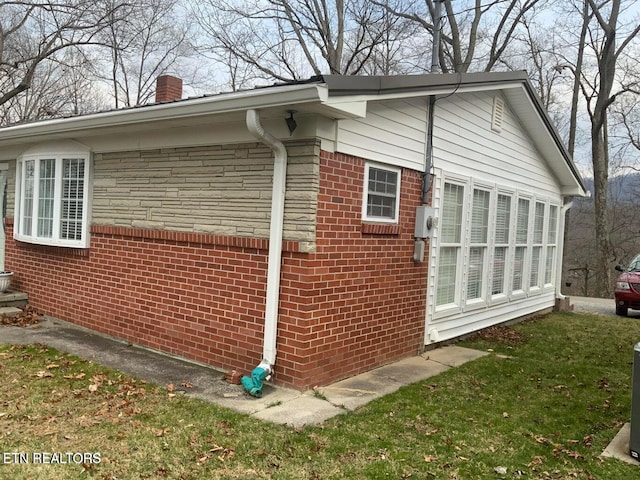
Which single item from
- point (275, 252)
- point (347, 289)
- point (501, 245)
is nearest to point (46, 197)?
point (275, 252)

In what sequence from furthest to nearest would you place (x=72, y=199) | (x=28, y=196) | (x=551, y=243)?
(x=551, y=243), (x=28, y=196), (x=72, y=199)

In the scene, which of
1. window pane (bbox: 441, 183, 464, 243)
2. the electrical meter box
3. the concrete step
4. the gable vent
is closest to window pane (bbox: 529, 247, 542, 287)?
the gable vent

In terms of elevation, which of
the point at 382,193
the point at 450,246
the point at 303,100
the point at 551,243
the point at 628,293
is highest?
the point at 303,100

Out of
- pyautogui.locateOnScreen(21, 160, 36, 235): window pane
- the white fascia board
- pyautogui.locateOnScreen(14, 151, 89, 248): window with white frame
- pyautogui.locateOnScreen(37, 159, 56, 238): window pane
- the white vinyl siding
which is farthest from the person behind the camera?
pyautogui.locateOnScreen(21, 160, 36, 235): window pane

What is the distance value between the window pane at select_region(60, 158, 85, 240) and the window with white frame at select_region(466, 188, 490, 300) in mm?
5544

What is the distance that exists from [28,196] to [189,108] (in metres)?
4.24

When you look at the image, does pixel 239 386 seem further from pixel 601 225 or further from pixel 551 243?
pixel 601 225

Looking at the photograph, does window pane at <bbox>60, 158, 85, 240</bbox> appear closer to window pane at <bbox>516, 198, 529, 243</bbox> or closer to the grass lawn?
the grass lawn

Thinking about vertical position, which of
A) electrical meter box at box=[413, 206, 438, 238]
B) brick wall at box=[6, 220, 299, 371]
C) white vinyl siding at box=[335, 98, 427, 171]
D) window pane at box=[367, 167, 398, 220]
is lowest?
brick wall at box=[6, 220, 299, 371]

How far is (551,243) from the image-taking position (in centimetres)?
1130

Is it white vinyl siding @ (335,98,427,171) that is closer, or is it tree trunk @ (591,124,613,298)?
white vinyl siding @ (335,98,427,171)

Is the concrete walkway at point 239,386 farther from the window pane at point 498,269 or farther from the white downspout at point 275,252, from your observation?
the window pane at point 498,269

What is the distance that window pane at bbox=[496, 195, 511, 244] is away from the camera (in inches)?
342

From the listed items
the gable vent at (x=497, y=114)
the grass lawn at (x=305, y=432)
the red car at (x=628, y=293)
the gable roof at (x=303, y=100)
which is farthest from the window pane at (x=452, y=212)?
the red car at (x=628, y=293)
